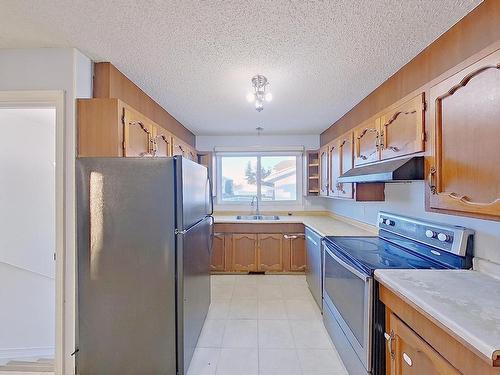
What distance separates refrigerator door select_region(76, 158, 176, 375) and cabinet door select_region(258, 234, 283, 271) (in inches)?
88.4

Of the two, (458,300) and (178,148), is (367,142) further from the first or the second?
(178,148)

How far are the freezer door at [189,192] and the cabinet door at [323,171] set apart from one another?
75.9 inches

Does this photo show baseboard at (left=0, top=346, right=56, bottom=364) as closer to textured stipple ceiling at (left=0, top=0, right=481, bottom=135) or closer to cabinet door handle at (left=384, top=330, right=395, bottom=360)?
textured stipple ceiling at (left=0, top=0, right=481, bottom=135)

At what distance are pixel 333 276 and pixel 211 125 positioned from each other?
2636mm

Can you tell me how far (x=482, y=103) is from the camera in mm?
1125

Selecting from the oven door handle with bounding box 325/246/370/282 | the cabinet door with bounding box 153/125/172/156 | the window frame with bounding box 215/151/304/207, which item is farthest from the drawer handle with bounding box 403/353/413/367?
the window frame with bounding box 215/151/304/207

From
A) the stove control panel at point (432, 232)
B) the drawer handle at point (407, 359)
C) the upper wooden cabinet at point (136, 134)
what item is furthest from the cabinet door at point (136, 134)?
the stove control panel at point (432, 232)

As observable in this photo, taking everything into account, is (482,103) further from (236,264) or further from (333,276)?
(236,264)

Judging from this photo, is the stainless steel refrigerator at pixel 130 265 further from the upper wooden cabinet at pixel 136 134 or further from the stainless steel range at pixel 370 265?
the stainless steel range at pixel 370 265

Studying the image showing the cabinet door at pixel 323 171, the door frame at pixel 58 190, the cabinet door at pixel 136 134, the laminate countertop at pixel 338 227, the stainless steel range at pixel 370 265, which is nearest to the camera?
the stainless steel range at pixel 370 265

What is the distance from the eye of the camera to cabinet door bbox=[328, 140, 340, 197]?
125 inches

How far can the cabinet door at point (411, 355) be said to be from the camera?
1001 millimetres

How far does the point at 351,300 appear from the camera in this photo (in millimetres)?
1745

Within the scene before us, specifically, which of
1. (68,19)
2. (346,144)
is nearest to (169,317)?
(68,19)
